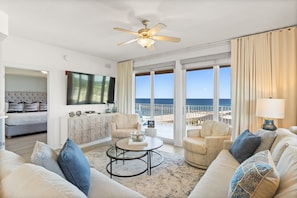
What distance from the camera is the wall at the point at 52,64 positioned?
3.37 metres

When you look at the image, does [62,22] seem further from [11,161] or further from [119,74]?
[119,74]

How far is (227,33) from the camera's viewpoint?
3.13 meters

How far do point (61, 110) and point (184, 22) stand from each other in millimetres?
3610

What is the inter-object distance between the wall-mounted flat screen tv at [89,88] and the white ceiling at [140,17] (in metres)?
1.12

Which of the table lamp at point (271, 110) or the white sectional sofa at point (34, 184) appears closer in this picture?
the white sectional sofa at point (34, 184)

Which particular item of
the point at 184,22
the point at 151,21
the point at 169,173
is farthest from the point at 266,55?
the point at 169,173

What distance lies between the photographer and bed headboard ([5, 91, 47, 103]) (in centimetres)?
658

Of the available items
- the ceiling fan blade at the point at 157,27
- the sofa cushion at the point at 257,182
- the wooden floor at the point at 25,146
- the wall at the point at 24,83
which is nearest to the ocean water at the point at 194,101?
the wooden floor at the point at 25,146

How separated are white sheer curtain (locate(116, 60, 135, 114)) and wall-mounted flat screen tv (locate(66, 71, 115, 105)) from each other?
270 mm

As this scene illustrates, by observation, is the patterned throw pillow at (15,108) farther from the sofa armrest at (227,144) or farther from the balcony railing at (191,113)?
the sofa armrest at (227,144)

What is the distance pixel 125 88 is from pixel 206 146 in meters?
3.32

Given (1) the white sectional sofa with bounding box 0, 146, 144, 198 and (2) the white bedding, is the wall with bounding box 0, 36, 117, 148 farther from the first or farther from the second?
(1) the white sectional sofa with bounding box 0, 146, 144, 198

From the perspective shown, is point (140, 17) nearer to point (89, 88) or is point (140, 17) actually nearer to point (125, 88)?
point (89, 88)

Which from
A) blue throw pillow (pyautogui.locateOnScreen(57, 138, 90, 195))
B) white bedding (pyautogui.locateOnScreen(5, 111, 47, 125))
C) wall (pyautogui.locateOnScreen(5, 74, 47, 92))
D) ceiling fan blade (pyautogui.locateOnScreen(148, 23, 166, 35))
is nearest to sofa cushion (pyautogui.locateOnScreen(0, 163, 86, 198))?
blue throw pillow (pyautogui.locateOnScreen(57, 138, 90, 195))
